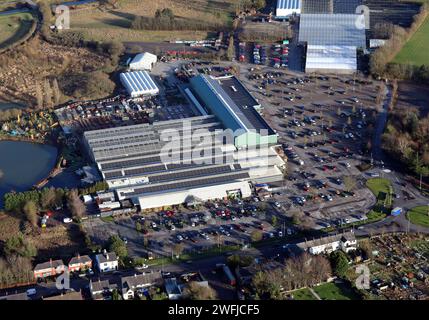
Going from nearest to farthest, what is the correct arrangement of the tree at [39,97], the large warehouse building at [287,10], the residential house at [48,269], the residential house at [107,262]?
the residential house at [48,269], the residential house at [107,262], the tree at [39,97], the large warehouse building at [287,10]

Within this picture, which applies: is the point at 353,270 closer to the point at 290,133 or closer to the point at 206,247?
the point at 206,247

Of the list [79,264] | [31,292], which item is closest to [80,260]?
[79,264]

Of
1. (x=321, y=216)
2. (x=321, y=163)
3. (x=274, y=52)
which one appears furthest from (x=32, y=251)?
(x=274, y=52)

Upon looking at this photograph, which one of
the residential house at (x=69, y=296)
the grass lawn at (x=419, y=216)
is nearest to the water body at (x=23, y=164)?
the residential house at (x=69, y=296)

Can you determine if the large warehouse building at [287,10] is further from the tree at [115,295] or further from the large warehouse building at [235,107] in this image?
the tree at [115,295]

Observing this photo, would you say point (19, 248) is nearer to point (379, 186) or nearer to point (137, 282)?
point (137, 282)

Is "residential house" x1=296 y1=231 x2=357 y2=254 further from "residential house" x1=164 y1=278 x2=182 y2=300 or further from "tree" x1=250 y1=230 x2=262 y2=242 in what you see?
"residential house" x1=164 y1=278 x2=182 y2=300
